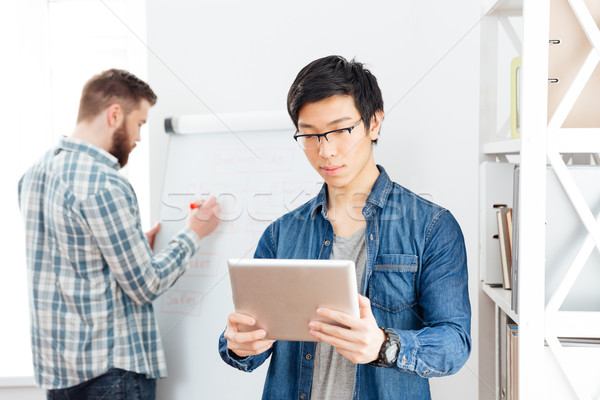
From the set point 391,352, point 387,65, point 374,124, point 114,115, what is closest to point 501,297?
point 391,352

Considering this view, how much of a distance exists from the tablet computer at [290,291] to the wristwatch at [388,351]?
7 cm

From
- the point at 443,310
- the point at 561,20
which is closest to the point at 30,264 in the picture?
the point at 443,310

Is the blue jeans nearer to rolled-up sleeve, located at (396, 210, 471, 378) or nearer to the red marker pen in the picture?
the red marker pen

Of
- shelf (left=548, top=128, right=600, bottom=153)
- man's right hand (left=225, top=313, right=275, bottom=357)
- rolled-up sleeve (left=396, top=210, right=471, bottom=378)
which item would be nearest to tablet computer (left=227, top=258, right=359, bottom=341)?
man's right hand (left=225, top=313, right=275, bottom=357)

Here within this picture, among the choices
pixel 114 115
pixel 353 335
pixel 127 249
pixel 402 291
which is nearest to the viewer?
pixel 353 335

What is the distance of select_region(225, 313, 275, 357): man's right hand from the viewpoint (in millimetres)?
890

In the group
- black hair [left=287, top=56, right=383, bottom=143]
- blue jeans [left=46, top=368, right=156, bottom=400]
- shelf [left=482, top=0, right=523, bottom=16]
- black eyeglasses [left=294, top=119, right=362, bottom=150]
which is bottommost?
blue jeans [left=46, top=368, right=156, bottom=400]

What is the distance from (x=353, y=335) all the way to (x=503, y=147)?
0.48 metres

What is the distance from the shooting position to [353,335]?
826 mm

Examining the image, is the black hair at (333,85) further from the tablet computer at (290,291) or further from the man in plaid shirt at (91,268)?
the man in plaid shirt at (91,268)

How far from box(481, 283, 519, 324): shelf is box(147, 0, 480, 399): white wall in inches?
22.2

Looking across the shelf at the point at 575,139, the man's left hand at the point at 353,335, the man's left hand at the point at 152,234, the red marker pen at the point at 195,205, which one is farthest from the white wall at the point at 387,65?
the man's left hand at the point at 353,335

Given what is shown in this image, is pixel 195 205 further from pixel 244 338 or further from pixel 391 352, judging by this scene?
pixel 391 352

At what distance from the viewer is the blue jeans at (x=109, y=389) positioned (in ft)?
5.04
